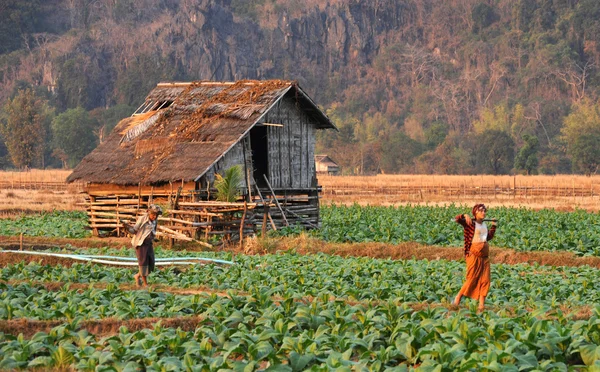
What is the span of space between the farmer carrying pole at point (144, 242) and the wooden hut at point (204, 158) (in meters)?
9.36

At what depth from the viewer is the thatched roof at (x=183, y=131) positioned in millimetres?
28141

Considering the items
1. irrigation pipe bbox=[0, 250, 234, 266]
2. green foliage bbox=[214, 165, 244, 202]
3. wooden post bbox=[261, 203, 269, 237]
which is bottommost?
irrigation pipe bbox=[0, 250, 234, 266]

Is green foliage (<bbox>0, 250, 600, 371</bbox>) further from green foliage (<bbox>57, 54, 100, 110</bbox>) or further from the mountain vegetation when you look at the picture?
green foliage (<bbox>57, 54, 100, 110</bbox>)

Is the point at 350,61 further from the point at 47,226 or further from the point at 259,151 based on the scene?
the point at 47,226

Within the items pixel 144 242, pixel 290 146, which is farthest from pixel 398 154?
pixel 144 242

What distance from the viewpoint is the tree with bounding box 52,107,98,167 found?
343 ft

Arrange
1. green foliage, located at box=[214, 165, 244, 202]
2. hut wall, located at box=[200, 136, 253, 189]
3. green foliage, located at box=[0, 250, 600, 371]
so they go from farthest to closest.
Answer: hut wall, located at box=[200, 136, 253, 189], green foliage, located at box=[214, 165, 244, 202], green foliage, located at box=[0, 250, 600, 371]

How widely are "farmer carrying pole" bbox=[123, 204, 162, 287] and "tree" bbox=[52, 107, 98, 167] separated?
3489 inches

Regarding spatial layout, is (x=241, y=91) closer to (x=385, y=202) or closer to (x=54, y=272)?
(x=54, y=272)

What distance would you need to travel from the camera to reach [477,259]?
13.7m

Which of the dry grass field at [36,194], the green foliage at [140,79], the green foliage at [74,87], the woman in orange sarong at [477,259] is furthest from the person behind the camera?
the green foliage at [74,87]

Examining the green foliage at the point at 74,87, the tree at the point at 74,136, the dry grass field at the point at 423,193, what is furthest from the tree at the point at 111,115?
the dry grass field at the point at 423,193

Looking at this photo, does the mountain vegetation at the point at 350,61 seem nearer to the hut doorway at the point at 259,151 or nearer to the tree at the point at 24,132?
the tree at the point at 24,132

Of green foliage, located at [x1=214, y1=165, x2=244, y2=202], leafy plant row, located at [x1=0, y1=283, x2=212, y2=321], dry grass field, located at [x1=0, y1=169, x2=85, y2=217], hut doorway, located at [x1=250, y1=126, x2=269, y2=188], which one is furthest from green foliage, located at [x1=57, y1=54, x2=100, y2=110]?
leafy plant row, located at [x1=0, y1=283, x2=212, y2=321]
